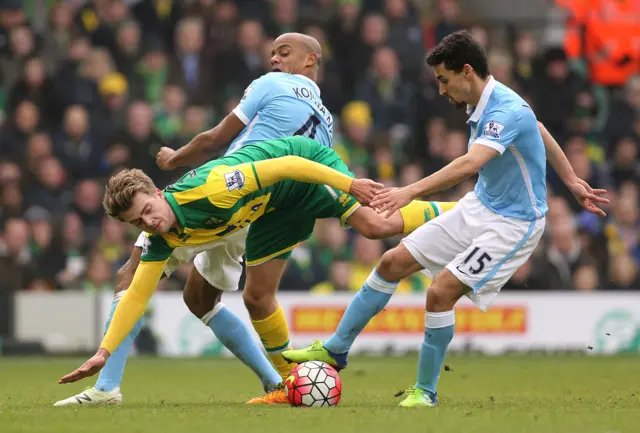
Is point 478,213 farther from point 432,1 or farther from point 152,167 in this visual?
point 432,1

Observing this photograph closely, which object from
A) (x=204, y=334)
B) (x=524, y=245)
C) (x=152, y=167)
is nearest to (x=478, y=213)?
(x=524, y=245)

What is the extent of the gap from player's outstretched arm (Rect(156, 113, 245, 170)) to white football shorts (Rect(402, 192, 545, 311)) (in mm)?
1463

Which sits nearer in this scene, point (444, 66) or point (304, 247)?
point (444, 66)

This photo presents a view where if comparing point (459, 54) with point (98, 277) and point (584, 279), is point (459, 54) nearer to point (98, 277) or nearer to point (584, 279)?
point (584, 279)

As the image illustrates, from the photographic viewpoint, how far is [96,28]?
15750 millimetres

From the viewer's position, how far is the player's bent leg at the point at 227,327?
332 inches

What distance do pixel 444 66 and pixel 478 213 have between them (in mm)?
935

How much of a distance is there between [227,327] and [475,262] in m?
1.95

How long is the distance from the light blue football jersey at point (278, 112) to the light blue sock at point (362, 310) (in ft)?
3.90

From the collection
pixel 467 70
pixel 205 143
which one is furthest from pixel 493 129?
pixel 205 143

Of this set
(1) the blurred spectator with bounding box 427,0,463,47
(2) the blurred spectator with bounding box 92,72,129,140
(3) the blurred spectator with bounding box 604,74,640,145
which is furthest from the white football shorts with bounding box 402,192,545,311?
(1) the blurred spectator with bounding box 427,0,463,47

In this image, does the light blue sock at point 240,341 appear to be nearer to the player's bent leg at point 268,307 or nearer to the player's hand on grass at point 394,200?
the player's bent leg at point 268,307

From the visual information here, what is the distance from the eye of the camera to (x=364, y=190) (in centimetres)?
729

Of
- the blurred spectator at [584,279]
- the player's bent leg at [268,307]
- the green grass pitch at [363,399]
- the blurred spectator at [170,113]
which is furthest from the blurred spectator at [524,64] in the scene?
the player's bent leg at [268,307]
